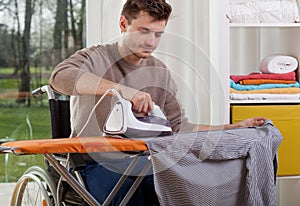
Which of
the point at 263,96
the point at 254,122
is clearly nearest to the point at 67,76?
the point at 254,122

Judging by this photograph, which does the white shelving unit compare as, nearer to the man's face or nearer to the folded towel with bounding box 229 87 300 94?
the folded towel with bounding box 229 87 300 94

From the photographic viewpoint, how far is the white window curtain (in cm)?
342

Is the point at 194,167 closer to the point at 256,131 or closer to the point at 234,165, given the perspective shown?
the point at 234,165

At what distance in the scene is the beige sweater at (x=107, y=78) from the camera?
2385mm

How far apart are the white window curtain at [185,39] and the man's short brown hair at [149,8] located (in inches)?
31.5

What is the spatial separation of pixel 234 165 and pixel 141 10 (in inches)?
26.1

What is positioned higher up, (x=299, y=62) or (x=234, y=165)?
(x=299, y=62)

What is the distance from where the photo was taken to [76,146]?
6.66 feet

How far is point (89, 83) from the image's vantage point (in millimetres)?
2281

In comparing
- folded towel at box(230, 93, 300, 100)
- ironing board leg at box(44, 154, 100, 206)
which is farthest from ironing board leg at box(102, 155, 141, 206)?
folded towel at box(230, 93, 300, 100)

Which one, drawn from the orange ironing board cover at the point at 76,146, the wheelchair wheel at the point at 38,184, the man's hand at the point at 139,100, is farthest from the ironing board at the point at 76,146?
the wheelchair wheel at the point at 38,184

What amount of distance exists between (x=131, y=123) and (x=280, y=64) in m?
1.43

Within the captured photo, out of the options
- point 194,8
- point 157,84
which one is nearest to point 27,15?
point 194,8

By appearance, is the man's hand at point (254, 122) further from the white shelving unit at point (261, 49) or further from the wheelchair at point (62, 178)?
the white shelving unit at point (261, 49)
